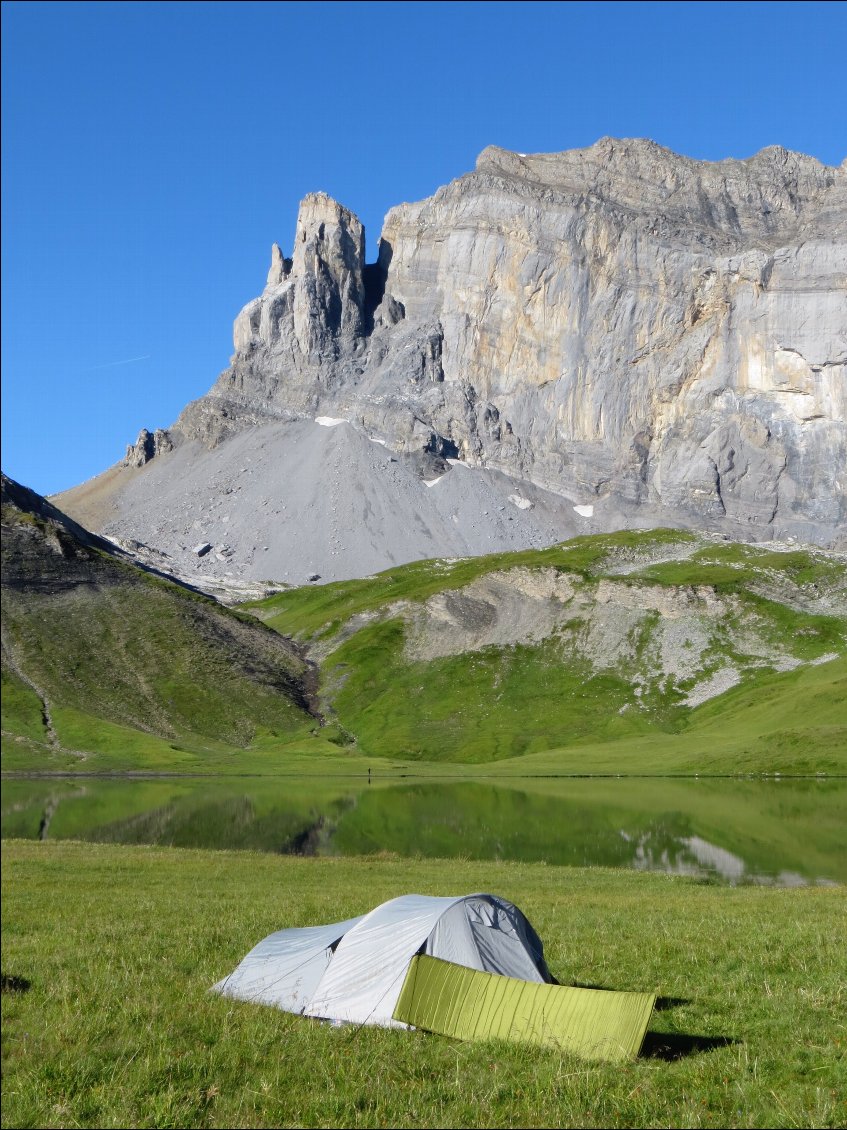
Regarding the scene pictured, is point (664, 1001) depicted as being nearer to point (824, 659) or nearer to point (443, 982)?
point (443, 982)

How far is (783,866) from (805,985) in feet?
115

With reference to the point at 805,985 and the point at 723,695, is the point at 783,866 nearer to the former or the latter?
the point at 805,985

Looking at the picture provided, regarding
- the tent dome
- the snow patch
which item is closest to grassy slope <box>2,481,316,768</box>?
the tent dome

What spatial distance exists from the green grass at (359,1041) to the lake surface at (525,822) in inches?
389

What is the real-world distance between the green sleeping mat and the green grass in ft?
1.42

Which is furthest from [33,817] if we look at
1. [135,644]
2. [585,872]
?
[135,644]

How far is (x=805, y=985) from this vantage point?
2078 cm

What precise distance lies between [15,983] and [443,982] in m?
6.67

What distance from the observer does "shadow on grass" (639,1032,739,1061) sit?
16.3m

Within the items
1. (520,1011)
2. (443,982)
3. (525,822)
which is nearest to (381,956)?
(443,982)

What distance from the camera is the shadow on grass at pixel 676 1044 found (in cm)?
1628

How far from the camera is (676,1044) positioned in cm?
1694

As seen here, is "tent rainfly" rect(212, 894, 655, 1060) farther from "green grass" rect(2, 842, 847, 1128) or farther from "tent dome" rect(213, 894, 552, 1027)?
"green grass" rect(2, 842, 847, 1128)

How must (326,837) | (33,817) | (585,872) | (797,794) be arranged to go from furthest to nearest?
(797,794), (326,837), (585,872), (33,817)
